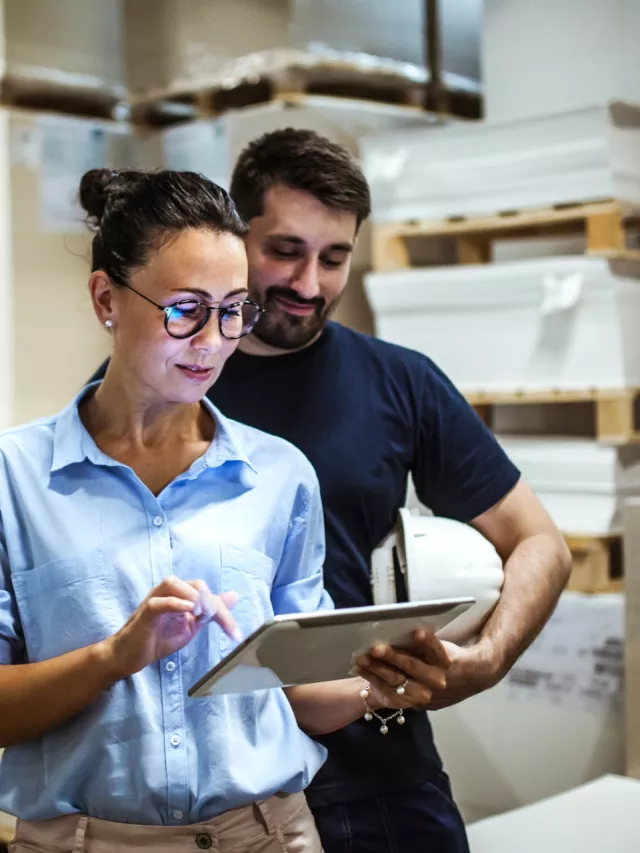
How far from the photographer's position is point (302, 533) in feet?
5.76

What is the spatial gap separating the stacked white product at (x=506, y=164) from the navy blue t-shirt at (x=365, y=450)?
3.76 ft

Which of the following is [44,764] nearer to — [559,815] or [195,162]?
[559,815]

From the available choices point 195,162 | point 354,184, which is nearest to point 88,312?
point 195,162

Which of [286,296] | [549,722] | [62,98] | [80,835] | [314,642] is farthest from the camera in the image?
[62,98]

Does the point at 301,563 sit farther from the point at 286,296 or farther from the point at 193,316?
the point at 286,296

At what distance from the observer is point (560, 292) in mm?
3129

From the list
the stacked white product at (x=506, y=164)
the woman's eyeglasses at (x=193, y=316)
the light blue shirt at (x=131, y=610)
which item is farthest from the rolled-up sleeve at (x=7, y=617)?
the stacked white product at (x=506, y=164)

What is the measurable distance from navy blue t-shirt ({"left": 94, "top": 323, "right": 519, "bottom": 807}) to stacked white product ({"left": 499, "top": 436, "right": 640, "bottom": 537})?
91cm

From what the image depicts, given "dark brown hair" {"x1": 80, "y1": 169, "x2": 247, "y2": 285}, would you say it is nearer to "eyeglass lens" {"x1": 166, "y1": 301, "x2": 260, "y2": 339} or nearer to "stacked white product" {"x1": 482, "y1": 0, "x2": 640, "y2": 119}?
"eyeglass lens" {"x1": 166, "y1": 301, "x2": 260, "y2": 339}

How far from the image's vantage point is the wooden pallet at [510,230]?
3105 mm

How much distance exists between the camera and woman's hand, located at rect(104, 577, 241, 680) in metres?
1.43

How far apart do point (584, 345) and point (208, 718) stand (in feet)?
5.96

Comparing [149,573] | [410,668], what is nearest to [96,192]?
[149,573]

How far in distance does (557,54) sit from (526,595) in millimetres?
1813
